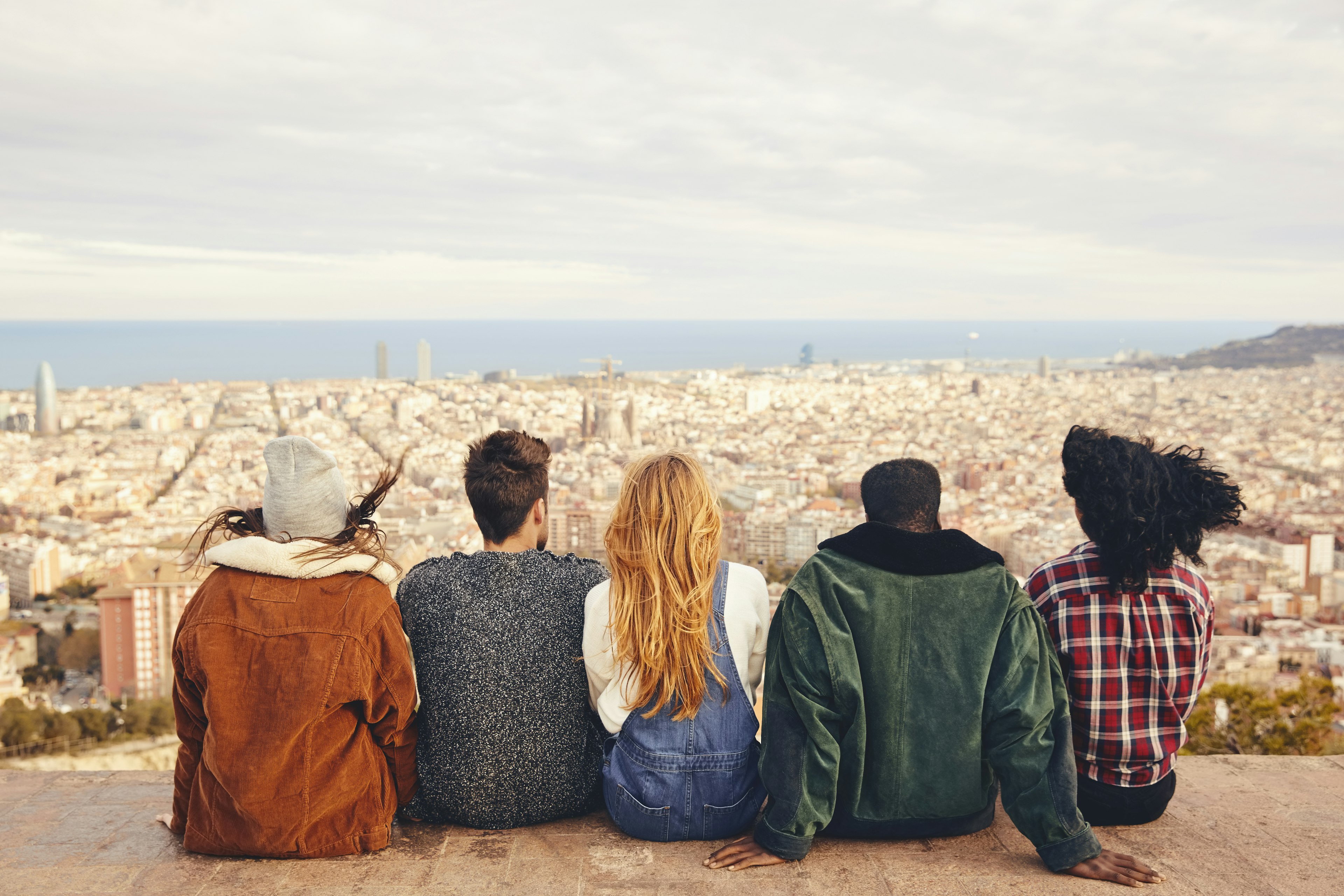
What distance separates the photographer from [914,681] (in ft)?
5.75

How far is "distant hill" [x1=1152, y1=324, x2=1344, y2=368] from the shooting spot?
173ft

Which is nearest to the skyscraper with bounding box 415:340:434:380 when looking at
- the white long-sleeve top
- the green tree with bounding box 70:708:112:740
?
the green tree with bounding box 70:708:112:740

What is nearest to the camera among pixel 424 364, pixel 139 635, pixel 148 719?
pixel 148 719

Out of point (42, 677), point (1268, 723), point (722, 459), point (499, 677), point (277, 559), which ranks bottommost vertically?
point (42, 677)

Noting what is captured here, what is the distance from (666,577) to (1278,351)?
64014 millimetres

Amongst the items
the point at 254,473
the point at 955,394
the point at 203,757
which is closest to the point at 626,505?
the point at 203,757

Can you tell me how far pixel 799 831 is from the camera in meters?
1.77

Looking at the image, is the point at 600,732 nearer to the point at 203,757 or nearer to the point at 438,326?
the point at 203,757

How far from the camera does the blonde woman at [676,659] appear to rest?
5.77 ft

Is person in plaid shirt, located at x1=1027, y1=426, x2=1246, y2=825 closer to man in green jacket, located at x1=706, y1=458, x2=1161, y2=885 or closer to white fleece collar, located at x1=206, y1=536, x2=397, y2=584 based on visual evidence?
man in green jacket, located at x1=706, y1=458, x2=1161, y2=885

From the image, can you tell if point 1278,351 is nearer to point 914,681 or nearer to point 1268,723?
point 1268,723

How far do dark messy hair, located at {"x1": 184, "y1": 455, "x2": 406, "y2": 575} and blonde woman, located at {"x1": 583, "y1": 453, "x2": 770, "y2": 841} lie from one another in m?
0.45

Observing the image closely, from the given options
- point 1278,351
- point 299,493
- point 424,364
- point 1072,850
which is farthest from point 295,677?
point 1278,351

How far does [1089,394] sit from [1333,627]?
35.5 metres
